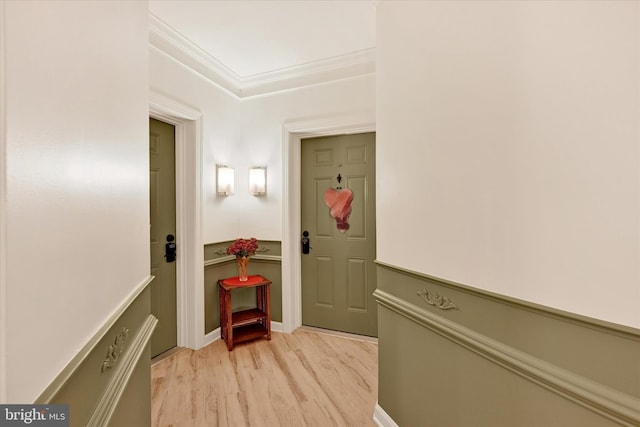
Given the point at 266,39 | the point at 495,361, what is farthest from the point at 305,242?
the point at 495,361

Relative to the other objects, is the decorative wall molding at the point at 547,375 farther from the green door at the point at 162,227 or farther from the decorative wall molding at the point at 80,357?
the green door at the point at 162,227

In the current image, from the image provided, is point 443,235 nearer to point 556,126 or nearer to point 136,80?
point 556,126

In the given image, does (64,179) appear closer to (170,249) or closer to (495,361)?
(495,361)

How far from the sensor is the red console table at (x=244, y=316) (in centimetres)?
276

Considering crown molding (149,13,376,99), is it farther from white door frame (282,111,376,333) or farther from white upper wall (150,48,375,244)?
white door frame (282,111,376,333)

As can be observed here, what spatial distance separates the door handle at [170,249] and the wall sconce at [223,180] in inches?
24.4

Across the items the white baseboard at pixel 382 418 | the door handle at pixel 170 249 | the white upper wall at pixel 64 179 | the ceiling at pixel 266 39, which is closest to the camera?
the white upper wall at pixel 64 179

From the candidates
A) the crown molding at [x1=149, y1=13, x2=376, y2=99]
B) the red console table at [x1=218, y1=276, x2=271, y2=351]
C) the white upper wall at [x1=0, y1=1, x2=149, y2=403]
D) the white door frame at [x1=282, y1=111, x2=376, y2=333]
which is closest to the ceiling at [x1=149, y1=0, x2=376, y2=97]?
the crown molding at [x1=149, y1=13, x2=376, y2=99]

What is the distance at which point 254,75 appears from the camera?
3.11 metres

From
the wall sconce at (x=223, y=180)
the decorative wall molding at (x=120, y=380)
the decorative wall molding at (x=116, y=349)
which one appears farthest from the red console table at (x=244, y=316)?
the decorative wall molding at (x=116, y=349)

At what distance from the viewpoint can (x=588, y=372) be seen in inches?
30.8

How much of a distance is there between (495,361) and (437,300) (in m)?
0.31

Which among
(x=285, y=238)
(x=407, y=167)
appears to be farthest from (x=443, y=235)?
(x=285, y=238)

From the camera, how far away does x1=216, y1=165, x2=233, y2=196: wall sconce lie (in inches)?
115
